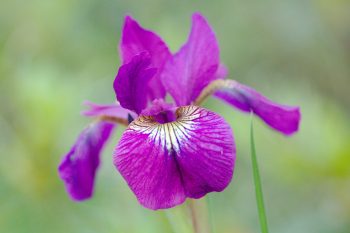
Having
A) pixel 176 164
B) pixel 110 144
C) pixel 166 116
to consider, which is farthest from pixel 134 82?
pixel 110 144

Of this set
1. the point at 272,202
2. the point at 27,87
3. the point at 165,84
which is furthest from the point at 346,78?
the point at 165,84

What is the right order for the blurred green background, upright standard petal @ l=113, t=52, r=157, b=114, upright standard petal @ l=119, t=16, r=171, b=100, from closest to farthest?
1. upright standard petal @ l=113, t=52, r=157, b=114
2. upright standard petal @ l=119, t=16, r=171, b=100
3. the blurred green background

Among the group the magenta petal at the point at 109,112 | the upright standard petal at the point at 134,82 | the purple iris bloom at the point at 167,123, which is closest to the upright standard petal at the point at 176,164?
the purple iris bloom at the point at 167,123

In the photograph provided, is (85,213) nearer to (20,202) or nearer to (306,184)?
(20,202)

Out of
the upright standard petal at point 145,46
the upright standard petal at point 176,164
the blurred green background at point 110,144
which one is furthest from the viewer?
the blurred green background at point 110,144

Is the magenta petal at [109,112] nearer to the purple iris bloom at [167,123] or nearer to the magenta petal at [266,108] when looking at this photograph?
the purple iris bloom at [167,123]

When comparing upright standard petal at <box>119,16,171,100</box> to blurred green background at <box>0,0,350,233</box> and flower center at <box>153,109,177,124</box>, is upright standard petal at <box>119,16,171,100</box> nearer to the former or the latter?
flower center at <box>153,109,177,124</box>

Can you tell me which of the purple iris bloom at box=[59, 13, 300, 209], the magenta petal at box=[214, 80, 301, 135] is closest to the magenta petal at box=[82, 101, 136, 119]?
the purple iris bloom at box=[59, 13, 300, 209]
